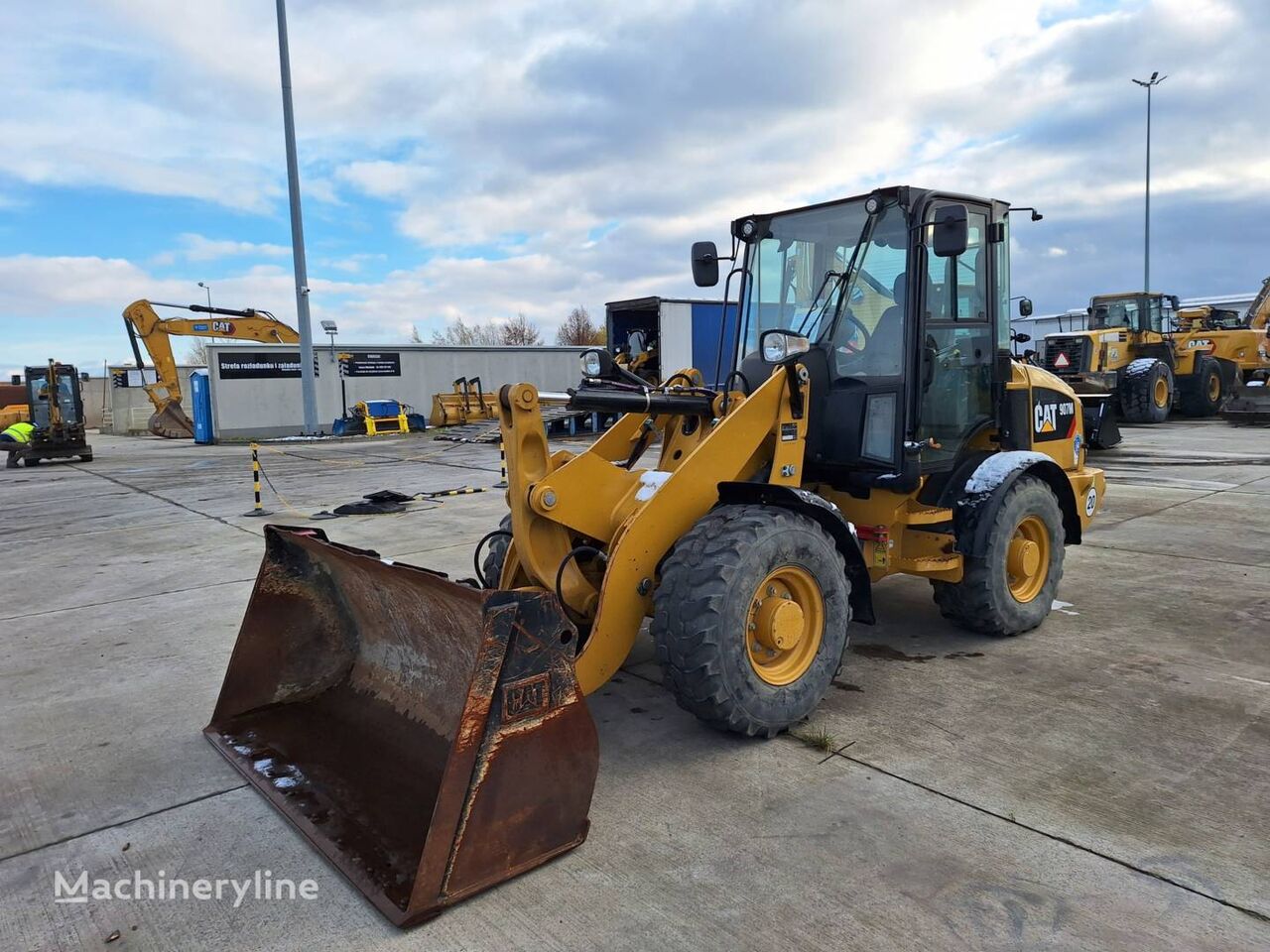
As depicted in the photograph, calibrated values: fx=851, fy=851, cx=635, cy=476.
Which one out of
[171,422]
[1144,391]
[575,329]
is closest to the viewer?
[1144,391]

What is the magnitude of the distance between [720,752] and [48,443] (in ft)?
71.9

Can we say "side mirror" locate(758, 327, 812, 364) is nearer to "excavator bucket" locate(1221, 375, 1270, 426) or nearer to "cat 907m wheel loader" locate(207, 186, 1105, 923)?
"cat 907m wheel loader" locate(207, 186, 1105, 923)

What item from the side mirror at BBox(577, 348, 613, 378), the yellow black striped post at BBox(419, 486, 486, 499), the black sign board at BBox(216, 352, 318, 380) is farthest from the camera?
the black sign board at BBox(216, 352, 318, 380)

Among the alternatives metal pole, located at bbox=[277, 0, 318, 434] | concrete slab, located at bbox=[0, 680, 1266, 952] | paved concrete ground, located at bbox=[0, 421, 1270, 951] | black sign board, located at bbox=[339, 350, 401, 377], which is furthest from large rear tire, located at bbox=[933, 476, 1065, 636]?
black sign board, located at bbox=[339, 350, 401, 377]

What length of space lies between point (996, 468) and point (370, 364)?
86.7 feet

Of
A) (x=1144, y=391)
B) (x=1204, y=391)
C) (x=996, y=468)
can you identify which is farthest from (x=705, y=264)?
(x=1204, y=391)

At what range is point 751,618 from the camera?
12.3 ft

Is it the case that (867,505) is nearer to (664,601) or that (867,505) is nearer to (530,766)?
(664,601)

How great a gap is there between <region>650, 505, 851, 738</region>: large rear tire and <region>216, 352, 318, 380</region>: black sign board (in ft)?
86.6

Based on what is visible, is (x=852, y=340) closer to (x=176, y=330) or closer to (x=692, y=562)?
(x=692, y=562)

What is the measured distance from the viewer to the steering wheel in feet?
15.7

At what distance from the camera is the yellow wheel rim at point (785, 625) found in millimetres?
3734

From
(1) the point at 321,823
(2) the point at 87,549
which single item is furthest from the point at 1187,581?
(2) the point at 87,549

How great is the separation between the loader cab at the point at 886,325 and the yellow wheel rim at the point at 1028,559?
630mm
